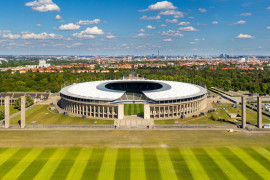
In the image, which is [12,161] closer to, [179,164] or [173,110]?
[179,164]

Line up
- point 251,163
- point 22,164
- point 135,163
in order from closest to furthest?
point 22,164, point 135,163, point 251,163

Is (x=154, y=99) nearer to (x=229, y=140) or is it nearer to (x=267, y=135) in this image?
(x=229, y=140)

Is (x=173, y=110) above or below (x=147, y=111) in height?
below

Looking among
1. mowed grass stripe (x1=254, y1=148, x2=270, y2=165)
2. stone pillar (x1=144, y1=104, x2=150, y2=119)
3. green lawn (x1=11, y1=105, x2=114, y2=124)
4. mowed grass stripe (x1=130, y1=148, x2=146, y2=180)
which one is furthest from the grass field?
mowed grass stripe (x1=254, y1=148, x2=270, y2=165)

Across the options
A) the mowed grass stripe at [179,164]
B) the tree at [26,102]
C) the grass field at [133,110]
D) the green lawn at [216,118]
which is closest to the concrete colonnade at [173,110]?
the green lawn at [216,118]

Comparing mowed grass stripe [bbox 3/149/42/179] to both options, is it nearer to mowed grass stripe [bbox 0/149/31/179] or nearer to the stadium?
mowed grass stripe [bbox 0/149/31/179]

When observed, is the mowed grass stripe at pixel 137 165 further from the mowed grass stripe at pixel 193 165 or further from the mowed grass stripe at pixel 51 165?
the mowed grass stripe at pixel 51 165

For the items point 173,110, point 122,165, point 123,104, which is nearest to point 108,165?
point 122,165
